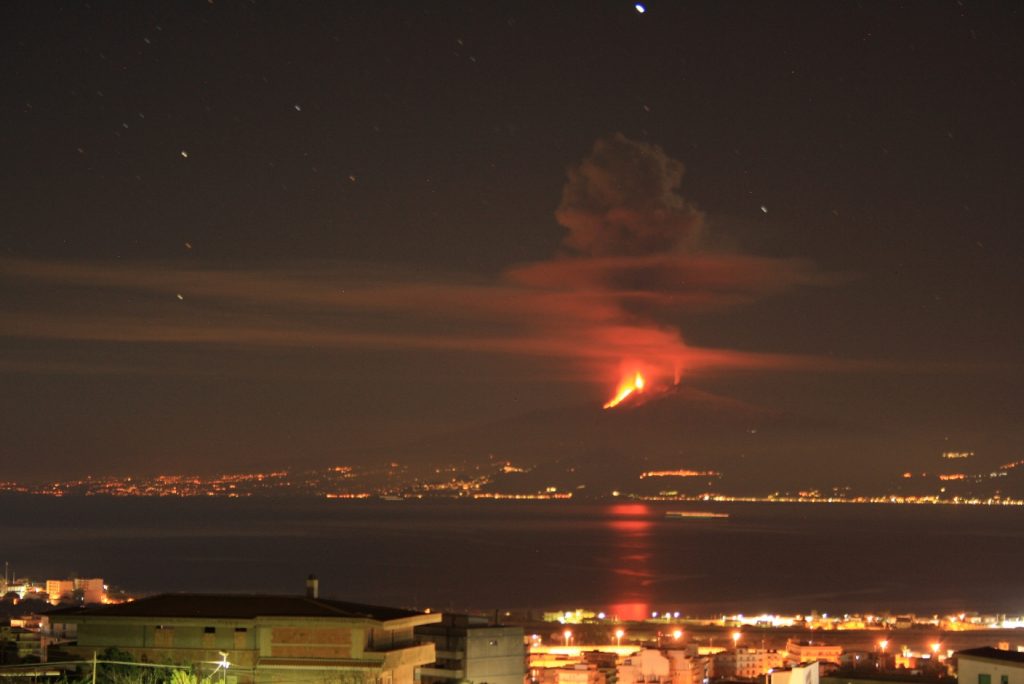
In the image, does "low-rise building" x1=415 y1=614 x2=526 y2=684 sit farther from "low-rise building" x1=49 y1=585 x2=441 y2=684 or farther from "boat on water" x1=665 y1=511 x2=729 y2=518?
"boat on water" x1=665 y1=511 x2=729 y2=518

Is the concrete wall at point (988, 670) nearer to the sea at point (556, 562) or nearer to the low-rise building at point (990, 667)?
the low-rise building at point (990, 667)

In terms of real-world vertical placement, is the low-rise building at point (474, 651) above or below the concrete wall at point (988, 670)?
above

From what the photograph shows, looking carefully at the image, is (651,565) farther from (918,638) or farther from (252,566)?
(918,638)

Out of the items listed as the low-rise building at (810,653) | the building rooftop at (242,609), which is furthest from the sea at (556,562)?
the building rooftop at (242,609)

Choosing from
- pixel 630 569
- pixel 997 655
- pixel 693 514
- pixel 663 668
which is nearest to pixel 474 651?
pixel 663 668

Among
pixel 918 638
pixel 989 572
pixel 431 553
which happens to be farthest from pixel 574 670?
pixel 431 553

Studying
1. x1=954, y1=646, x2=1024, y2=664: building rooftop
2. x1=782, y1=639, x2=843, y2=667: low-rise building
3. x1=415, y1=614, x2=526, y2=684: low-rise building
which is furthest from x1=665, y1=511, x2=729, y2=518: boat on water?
x1=954, y1=646, x2=1024, y2=664: building rooftop
